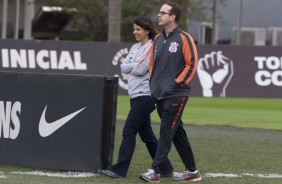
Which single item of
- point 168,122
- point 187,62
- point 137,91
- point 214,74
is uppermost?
point 187,62

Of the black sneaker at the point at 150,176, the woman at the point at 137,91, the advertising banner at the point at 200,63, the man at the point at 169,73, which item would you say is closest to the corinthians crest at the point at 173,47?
the man at the point at 169,73

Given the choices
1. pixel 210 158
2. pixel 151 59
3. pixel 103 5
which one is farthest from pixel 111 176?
pixel 103 5

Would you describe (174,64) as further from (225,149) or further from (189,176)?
(225,149)

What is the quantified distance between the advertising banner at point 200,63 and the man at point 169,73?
15973 millimetres

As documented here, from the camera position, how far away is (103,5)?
127ft

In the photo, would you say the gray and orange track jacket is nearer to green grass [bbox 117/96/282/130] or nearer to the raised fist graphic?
green grass [bbox 117/96/282/130]

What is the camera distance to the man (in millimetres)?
9516

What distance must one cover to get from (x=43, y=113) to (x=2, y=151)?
711mm

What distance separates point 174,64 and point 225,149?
13.0ft

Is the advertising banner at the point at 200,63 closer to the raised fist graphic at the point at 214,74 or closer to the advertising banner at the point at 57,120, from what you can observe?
the raised fist graphic at the point at 214,74

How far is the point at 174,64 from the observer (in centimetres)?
955

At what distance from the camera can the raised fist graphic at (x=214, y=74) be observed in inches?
1027

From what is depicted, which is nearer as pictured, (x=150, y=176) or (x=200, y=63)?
(x=150, y=176)

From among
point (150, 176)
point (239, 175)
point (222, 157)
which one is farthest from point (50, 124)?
point (222, 157)
